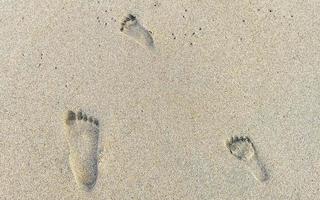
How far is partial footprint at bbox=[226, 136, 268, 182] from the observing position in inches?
106

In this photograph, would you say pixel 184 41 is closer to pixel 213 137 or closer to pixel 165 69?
pixel 165 69

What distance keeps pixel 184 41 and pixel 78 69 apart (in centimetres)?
62

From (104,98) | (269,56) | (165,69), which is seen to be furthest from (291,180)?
(104,98)

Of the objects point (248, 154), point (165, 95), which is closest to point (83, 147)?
point (165, 95)

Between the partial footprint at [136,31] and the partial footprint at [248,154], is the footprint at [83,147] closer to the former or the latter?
the partial footprint at [136,31]

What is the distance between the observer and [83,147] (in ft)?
8.94

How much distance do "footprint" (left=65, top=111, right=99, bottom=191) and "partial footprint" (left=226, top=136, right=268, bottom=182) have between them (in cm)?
71

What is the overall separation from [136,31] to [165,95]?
0.42 metres

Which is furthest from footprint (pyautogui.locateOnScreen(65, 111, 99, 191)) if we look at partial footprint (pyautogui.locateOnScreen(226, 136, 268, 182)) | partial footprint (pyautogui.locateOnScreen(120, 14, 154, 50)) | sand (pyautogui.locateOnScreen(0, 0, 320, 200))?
partial footprint (pyautogui.locateOnScreen(226, 136, 268, 182))

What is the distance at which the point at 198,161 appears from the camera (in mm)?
2717

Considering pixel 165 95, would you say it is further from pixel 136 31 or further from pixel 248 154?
pixel 248 154

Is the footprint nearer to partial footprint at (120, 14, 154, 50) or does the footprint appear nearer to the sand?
the sand

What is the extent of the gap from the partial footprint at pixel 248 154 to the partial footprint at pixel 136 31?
0.71 m

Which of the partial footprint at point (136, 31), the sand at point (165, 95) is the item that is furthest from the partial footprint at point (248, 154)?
the partial footprint at point (136, 31)
